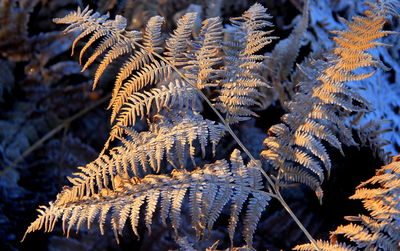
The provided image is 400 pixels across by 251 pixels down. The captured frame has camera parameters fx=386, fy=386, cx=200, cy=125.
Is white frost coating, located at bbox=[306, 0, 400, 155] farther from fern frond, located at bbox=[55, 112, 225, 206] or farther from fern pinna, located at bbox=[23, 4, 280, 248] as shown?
fern frond, located at bbox=[55, 112, 225, 206]

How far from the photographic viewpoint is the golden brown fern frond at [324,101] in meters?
1.21

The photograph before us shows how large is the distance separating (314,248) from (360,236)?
144 mm

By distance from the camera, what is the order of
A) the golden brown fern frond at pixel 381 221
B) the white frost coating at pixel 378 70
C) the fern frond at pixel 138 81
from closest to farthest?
1. the golden brown fern frond at pixel 381 221
2. the fern frond at pixel 138 81
3. the white frost coating at pixel 378 70

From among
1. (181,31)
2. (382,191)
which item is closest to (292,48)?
(181,31)

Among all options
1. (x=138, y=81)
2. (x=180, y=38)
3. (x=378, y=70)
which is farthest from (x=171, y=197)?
(x=378, y=70)

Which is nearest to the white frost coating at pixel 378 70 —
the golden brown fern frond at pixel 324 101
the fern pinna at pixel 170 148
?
the golden brown fern frond at pixel 324 101

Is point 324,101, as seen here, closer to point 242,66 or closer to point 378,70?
point 242,66

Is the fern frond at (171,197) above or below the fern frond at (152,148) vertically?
below

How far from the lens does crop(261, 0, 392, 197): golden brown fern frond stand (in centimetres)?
121

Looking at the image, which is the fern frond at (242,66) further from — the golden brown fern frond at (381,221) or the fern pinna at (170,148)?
the golden brown fern frond at (381,221)

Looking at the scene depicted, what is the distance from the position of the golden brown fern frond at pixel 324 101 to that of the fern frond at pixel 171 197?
5.7 inches

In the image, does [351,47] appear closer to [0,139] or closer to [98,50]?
[98,50]

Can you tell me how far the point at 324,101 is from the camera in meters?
1.26

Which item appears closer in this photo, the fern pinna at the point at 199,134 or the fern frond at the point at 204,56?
the fern pinna at the point at 199,134
